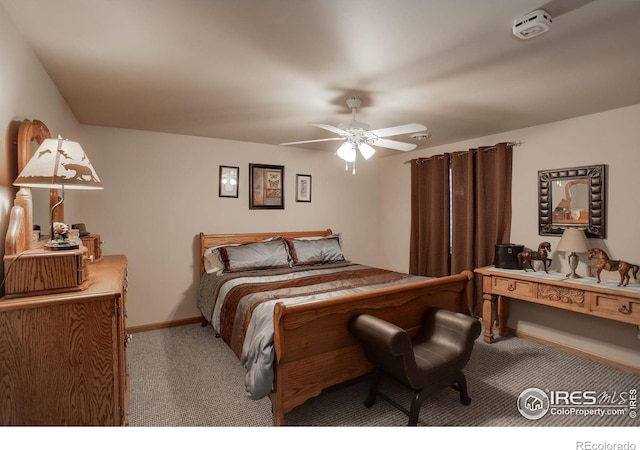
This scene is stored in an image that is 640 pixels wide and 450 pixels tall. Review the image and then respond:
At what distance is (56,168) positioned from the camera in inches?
55.5

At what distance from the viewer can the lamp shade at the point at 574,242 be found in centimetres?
279

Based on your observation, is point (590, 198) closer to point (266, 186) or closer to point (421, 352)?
point (421, 352)

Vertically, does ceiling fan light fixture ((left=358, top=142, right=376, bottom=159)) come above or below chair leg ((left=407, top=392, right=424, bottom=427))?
above

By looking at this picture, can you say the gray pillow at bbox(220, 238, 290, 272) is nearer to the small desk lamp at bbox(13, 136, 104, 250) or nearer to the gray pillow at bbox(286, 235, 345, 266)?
the gray pillow at bbox(286, 235, 345, 266)

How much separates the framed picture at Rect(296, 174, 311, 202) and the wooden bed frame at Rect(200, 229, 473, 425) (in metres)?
2.45

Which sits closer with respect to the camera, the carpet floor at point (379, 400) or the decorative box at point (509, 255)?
the carpet floor at point (379, 400)

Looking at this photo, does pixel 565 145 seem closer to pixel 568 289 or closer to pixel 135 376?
pixel 568 289

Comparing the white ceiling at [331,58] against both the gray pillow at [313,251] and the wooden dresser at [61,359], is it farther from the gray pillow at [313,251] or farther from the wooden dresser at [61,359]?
the gray pillow at [313,251]

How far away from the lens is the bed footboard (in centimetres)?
185

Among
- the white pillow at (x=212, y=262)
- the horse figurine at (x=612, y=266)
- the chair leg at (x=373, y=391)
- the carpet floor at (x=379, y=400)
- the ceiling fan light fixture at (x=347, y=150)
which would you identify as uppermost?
the ceiling fan light fixture at (x=347, y=150)

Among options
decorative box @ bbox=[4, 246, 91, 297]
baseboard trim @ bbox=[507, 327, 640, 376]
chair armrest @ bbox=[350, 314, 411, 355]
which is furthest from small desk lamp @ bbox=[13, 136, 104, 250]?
baseboard trim @ bbox=[507, 327, 640, 376]

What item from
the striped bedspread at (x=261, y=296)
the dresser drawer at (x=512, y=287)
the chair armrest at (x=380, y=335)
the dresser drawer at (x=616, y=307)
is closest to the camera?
the chair armrest at (x=380, y=335)

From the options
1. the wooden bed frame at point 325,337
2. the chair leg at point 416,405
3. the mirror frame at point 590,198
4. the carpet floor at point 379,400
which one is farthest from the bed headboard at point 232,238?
the mirror frame at point 590,198

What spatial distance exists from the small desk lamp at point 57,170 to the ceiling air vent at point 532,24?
7.13ft
